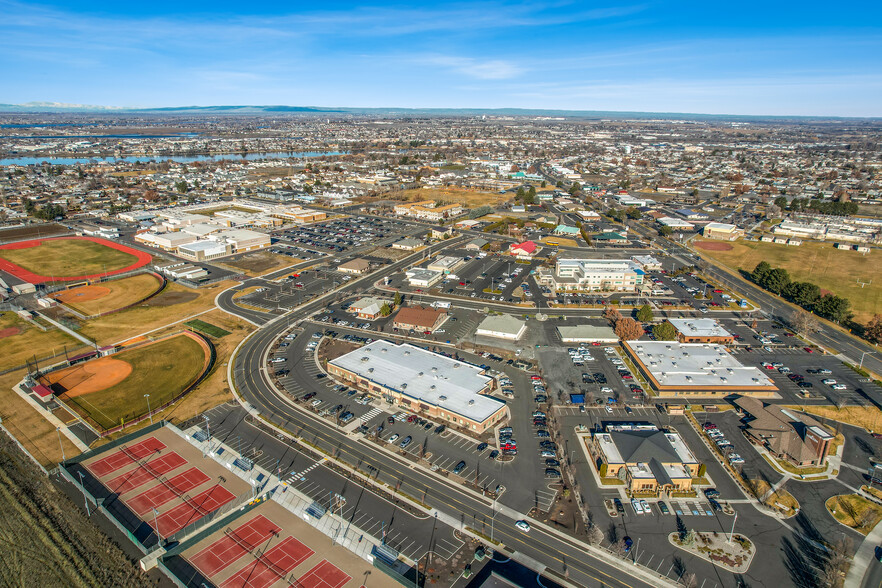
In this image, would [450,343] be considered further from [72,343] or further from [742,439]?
[72,343]

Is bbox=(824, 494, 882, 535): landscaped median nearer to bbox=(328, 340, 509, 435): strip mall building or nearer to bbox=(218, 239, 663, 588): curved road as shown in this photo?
bbox=(218, 239, 663, 588): curved road

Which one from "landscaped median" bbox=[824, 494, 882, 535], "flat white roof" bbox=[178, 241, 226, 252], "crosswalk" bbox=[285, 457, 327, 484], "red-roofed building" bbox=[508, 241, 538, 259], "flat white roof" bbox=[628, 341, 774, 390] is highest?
"flat white roof" bbox=[178, 241, 226, 252]

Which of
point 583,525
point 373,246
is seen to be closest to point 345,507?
point 583,525

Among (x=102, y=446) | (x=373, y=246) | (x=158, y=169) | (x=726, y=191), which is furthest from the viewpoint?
(x=158, y=169)

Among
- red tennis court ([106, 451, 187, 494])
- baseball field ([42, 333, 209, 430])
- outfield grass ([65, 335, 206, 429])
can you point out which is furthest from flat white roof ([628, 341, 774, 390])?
outfield grass ([65, 335, 206, 429])

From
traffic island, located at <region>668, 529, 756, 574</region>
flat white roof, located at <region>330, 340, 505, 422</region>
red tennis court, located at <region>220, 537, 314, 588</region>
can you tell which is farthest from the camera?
flat white roof, located at <region>330, 340, 505, 422</region>

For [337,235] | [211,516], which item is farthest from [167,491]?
[337,235]
